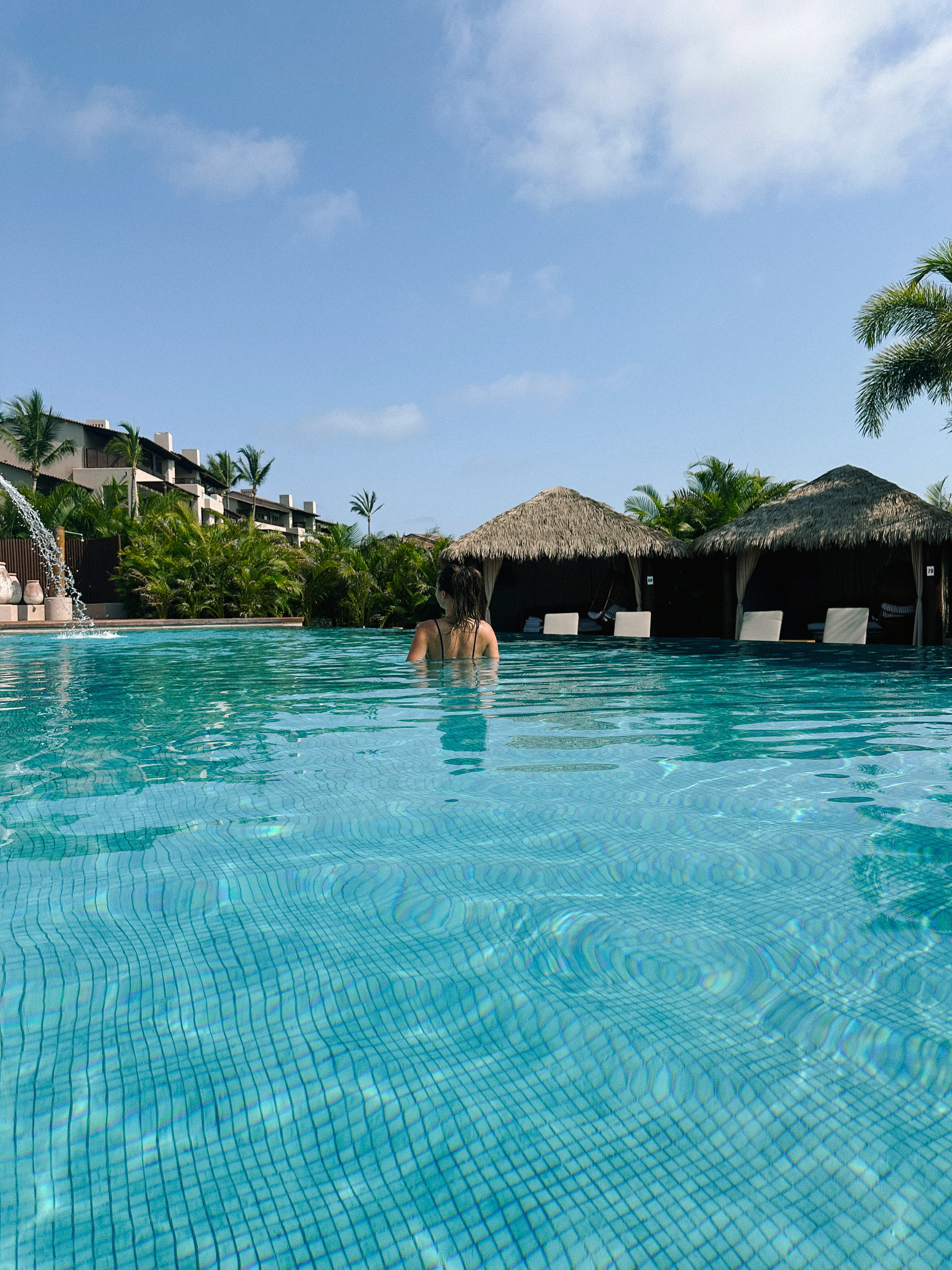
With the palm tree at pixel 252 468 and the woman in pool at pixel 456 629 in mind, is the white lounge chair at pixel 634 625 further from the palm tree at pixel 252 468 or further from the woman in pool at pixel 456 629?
the palm tree at pixel 252 468

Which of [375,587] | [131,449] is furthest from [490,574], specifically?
[131,449]

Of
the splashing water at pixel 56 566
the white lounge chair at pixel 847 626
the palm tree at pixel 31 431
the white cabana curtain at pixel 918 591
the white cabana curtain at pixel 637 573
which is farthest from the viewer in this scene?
the palm tree at pixel 31 431

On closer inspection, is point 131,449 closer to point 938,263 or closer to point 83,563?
point 83,563

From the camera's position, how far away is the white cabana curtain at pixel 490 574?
686 inches

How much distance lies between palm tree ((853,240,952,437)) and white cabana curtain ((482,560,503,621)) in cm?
769

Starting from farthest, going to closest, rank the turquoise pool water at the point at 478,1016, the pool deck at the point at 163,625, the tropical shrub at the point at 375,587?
the tropical shrub at the point at 375,587
the pool deck at the point at 163,625
the turquoise pool water at the point at 478,1016

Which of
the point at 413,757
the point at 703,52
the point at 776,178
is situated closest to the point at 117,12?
the point at 703,52

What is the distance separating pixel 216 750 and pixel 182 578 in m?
17.9

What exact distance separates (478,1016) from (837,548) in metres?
16.0

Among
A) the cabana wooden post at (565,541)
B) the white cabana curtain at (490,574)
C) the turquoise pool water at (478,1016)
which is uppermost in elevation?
the cabana wooden post at (565,541)

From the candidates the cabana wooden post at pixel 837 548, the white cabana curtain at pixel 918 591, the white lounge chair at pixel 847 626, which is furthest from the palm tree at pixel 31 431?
the white cabana curtain at pixel 918 591

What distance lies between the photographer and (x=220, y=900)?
2.18 meters

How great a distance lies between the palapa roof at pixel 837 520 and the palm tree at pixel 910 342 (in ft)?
3.83

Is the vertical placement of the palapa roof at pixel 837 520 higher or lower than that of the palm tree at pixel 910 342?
lower
